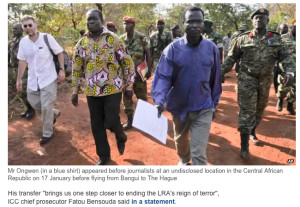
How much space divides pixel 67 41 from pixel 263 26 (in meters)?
10.1

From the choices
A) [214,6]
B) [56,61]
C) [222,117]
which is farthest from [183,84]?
[214,6]

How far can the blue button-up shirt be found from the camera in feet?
7.75

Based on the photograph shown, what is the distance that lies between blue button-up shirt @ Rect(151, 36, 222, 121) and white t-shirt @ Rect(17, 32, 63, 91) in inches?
79.6

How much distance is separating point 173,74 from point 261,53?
1441 mm

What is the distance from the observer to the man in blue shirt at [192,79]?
235cm

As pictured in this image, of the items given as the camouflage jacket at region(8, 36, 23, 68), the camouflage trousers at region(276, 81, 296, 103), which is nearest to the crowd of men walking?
the camouflage jacket at region(8, 36, 23, 68)

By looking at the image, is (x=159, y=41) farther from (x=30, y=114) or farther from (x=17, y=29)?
(x=30, y=114)

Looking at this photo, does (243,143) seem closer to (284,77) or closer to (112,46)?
(284,77)

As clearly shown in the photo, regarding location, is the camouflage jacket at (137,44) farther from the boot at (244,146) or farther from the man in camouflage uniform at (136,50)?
the boot at (244,146)

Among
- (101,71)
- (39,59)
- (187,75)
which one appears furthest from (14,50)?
(187,75)

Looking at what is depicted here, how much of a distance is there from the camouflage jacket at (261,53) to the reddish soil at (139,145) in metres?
1.16

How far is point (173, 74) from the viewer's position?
2480 millimetres

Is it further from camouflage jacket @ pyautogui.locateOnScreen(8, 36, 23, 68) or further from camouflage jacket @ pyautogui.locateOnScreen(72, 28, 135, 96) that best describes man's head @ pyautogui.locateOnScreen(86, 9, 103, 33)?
camouflage jacket @ pyautogui.locateOnScreen(8, 36, 23, 68)

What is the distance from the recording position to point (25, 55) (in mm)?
3701
